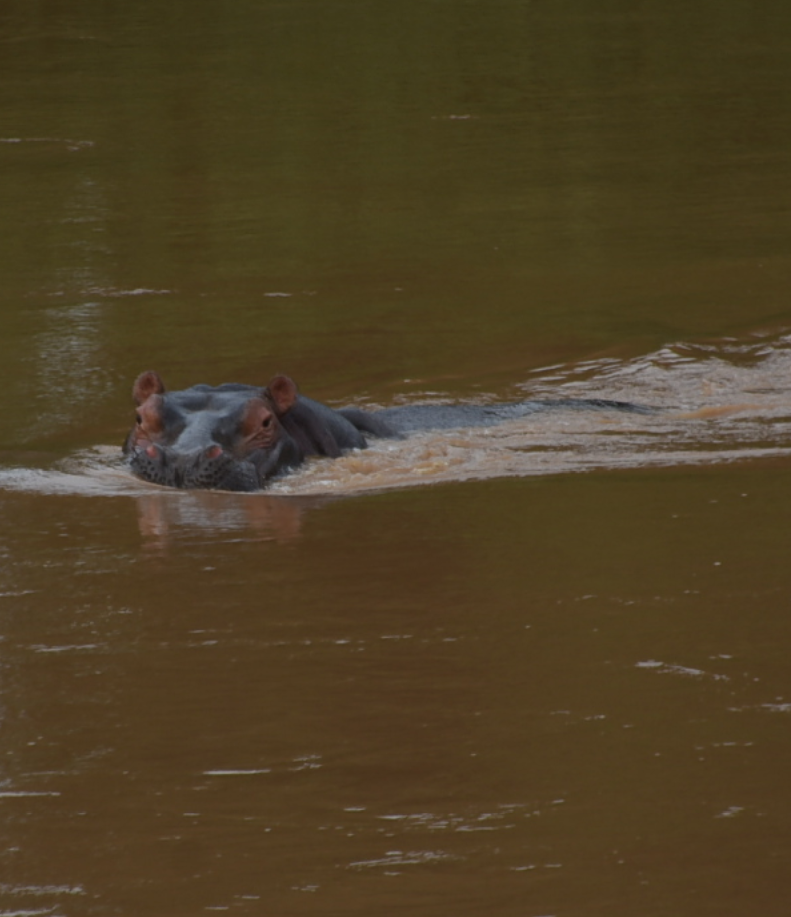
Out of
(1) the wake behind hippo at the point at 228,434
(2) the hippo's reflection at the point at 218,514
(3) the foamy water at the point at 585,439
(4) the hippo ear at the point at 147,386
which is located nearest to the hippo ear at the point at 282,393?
(1) the wake behind hippo at the point at 228,434

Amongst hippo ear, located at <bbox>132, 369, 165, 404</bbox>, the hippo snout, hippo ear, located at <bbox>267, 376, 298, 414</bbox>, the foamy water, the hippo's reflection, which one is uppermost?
hippo ear, located at <bbox>132, 369, 165, 404</bbox>

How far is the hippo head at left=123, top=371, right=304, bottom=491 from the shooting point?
6.41 meters

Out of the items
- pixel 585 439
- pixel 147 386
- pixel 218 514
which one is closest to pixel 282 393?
pixel 147 386

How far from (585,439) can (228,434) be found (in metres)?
1.62

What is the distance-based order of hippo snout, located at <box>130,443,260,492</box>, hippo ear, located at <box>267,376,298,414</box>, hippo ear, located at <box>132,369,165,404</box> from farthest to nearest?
hippo ear, located at <box>267,376,298,414</box> < hippo ear, located at <box>132,369,165,404</box> < hippo snout, located at <box>130,443,260,492</box>

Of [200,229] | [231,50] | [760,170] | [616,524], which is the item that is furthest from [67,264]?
[231,50]

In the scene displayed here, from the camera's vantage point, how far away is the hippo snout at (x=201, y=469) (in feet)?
21.0

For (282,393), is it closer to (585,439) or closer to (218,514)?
(218,514)

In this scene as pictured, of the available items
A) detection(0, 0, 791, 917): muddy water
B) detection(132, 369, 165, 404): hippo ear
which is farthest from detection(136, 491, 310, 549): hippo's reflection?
detection(132, 369, 165, 404): hippo ear

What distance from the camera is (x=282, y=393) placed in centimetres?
683

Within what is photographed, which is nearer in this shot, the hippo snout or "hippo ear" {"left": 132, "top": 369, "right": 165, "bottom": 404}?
the hippo snout

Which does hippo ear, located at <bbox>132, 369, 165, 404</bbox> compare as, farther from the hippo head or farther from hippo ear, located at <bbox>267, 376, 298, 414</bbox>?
hippo ear, located at <bbox>267, 376, 298, 414</bbox>

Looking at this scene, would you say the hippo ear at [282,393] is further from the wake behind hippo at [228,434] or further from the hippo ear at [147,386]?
the hippo ear at [147,386]

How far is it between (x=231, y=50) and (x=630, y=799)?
19156mm
